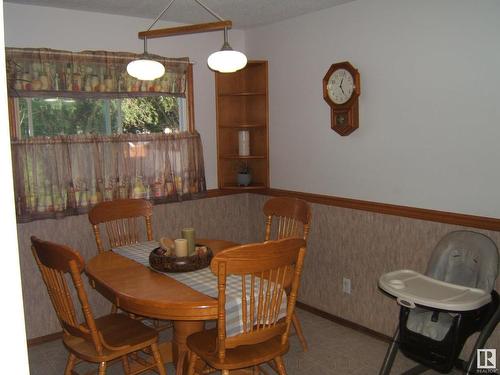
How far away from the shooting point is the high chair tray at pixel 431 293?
235cm

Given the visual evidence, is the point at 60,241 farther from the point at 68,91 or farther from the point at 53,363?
the point at 68,91

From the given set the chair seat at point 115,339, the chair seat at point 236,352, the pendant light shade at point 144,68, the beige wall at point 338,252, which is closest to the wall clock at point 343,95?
the beige wall at point 338,252

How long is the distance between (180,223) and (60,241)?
3.32ft

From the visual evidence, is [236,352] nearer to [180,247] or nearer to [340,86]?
[180,247]

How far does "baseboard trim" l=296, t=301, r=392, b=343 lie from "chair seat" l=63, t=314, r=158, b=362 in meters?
1.72

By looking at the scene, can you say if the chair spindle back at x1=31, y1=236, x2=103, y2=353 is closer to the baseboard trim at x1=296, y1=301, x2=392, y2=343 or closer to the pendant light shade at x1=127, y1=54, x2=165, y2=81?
the pendant light shade at x1=127, y1=54, x2=165, y2=81

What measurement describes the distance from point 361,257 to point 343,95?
1232 millimetres

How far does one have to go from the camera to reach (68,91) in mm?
3498

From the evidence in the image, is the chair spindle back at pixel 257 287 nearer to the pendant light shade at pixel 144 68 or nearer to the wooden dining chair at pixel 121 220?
the pendant light shade at pixel 144 68

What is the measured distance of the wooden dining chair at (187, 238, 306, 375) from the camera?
208 cm

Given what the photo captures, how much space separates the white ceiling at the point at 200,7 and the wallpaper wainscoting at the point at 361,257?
61.9 inches

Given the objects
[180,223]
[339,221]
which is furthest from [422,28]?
[180,223]

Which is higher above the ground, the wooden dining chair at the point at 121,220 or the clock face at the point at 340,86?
the clock face at the point at 340,86

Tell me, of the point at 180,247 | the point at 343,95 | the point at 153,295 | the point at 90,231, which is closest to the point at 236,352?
the point at 153,295
